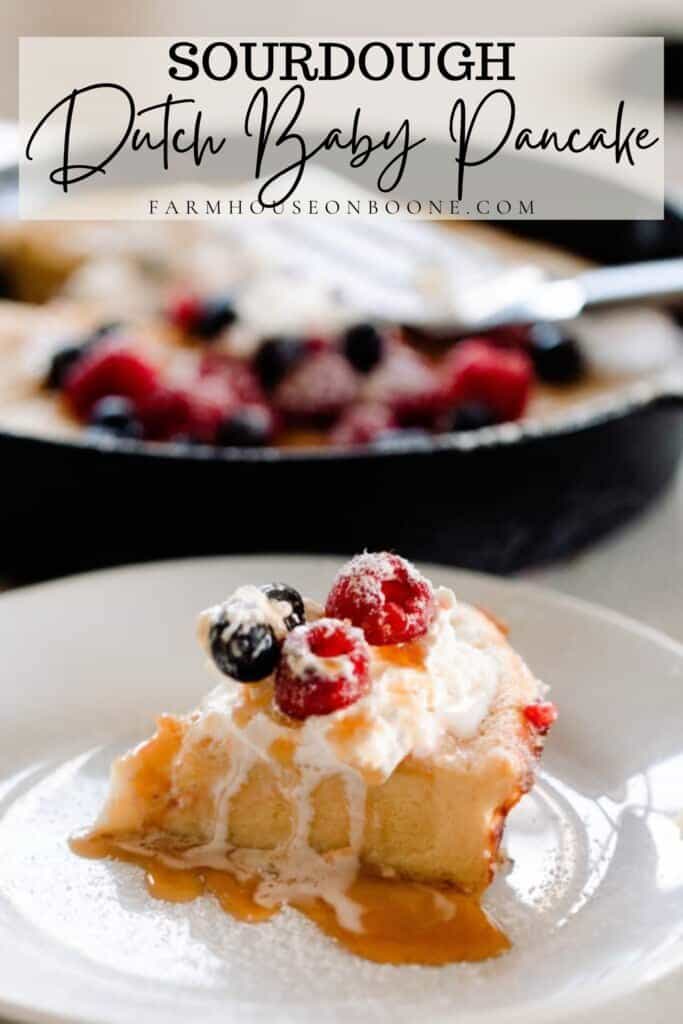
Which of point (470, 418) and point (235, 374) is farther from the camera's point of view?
point (235, 374)

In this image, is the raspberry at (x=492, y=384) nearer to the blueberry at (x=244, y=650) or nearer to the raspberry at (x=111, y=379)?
the raspberry at (x=111, y=379)

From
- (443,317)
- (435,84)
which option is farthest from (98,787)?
(435,84)

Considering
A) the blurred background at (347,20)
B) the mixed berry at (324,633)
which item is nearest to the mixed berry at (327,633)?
the mixed berry at (324,633)

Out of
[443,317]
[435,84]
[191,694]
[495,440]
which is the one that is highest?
[435,84]

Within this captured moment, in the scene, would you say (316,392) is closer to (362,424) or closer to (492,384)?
(362,424)

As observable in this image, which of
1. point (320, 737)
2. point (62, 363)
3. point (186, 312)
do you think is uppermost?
point (186, 312)

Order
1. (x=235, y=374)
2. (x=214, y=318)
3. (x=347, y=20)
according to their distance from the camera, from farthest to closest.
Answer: (x=347, y=20) → (x=214, y=318) → (x=235, y=374)

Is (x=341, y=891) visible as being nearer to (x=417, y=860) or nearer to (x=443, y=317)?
(x=417, y=860)

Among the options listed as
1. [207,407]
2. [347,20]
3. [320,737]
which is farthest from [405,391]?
[347,20]
